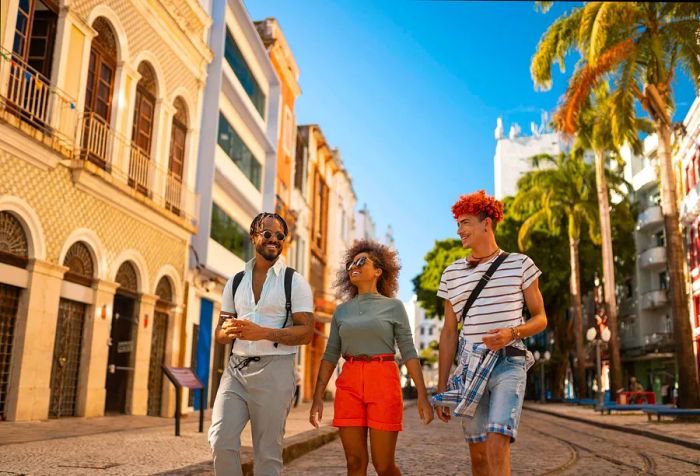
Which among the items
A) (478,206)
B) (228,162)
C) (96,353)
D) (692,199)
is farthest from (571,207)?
(478,206)

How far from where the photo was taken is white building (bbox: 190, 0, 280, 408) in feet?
67.9

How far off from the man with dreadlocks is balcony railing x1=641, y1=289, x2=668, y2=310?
4166cm

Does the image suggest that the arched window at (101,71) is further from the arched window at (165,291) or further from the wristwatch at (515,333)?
the wristwatch at (515,333)

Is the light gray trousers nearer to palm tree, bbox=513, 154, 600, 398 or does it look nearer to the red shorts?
the red shorts

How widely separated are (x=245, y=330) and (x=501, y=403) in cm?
145

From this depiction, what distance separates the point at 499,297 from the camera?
4375mm

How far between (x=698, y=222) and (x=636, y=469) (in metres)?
28.8

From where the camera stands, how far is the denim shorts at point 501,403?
13.4ft

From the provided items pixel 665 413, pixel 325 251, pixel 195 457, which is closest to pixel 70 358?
pixel 195 457

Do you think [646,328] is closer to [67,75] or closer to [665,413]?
[665,413]

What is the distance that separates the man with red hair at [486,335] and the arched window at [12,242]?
370 inches

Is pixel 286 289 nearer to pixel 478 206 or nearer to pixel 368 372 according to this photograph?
pixel 368 372

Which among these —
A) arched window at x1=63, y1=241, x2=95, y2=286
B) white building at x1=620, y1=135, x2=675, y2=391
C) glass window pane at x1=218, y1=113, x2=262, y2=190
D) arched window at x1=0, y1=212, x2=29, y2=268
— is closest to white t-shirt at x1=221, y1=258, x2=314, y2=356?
arched window at x1=0, y1=212, x2=29, y2=268

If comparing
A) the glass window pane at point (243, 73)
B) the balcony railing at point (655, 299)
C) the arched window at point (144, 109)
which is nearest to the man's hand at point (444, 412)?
the arched window at point (144, 109)
